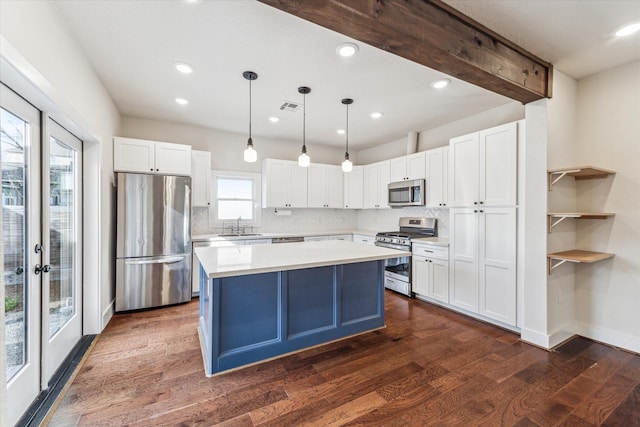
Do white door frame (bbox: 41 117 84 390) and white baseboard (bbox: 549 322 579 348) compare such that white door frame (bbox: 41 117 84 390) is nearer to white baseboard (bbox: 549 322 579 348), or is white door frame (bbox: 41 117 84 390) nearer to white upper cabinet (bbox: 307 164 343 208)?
white upper cabinet (bbox: 307 164 343 208)

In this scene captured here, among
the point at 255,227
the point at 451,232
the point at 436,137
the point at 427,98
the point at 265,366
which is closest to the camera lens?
the point at 265,366

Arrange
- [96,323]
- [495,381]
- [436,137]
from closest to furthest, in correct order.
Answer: [495,381]
[96,323]
[436,137]

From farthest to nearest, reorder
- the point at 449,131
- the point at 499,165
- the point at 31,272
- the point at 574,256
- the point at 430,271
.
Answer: the point at 449,131 → the point at 430,271 → the point at 499,165 → the point at 574,256 → the point at 31,272

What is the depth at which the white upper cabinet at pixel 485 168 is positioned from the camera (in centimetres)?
297

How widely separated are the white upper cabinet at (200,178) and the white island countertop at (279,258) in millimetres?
1569

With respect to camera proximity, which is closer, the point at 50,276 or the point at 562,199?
the point at 50,276

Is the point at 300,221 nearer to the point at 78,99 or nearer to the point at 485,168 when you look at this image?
the point at 485,168

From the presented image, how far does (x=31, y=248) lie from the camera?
6.06 ft

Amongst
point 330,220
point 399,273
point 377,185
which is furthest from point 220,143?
point 399,273

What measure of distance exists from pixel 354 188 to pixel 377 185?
1.82 ft

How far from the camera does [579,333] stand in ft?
9.61

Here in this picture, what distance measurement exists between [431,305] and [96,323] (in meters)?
4.09

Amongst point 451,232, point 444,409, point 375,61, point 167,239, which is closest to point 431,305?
point 451,232

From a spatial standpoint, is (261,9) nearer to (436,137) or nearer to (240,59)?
(240,59)
